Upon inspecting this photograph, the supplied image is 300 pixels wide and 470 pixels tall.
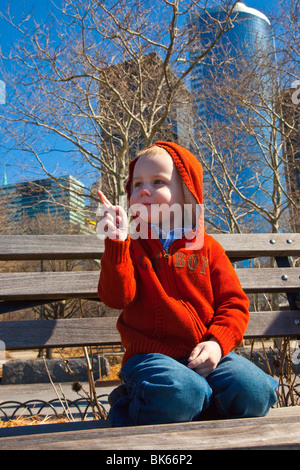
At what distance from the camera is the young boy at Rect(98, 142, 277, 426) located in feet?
4.07

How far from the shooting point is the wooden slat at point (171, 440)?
777mm

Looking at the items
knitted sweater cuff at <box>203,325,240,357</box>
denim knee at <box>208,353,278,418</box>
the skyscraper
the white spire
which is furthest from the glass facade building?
denim knee at <box>208,353,278,418</box>

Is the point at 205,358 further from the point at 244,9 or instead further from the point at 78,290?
the point at 244,9

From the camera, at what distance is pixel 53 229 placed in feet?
53.5

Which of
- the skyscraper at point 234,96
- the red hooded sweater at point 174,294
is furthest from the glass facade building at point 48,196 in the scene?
the red hooded sweater at point 174,294

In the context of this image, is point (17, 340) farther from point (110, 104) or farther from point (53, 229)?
point (53, 229)

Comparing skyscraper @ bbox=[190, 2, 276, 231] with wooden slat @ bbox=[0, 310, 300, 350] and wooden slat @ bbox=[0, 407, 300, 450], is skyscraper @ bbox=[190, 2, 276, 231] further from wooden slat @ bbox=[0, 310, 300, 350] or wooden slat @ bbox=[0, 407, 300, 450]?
wooden slat @ bbox=[0, 407, 300, 450]

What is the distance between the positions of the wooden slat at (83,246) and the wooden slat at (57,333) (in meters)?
0.32

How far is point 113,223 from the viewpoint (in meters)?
1.41

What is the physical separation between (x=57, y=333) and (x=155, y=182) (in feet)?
2.68

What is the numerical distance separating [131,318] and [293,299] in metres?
1.06

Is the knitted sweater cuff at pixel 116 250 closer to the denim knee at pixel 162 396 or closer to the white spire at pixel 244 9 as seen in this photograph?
the denim knee at pixel 162 396

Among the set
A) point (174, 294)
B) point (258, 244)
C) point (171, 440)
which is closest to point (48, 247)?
point (174, 294)

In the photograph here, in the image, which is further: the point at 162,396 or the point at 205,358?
the point at 205,358
